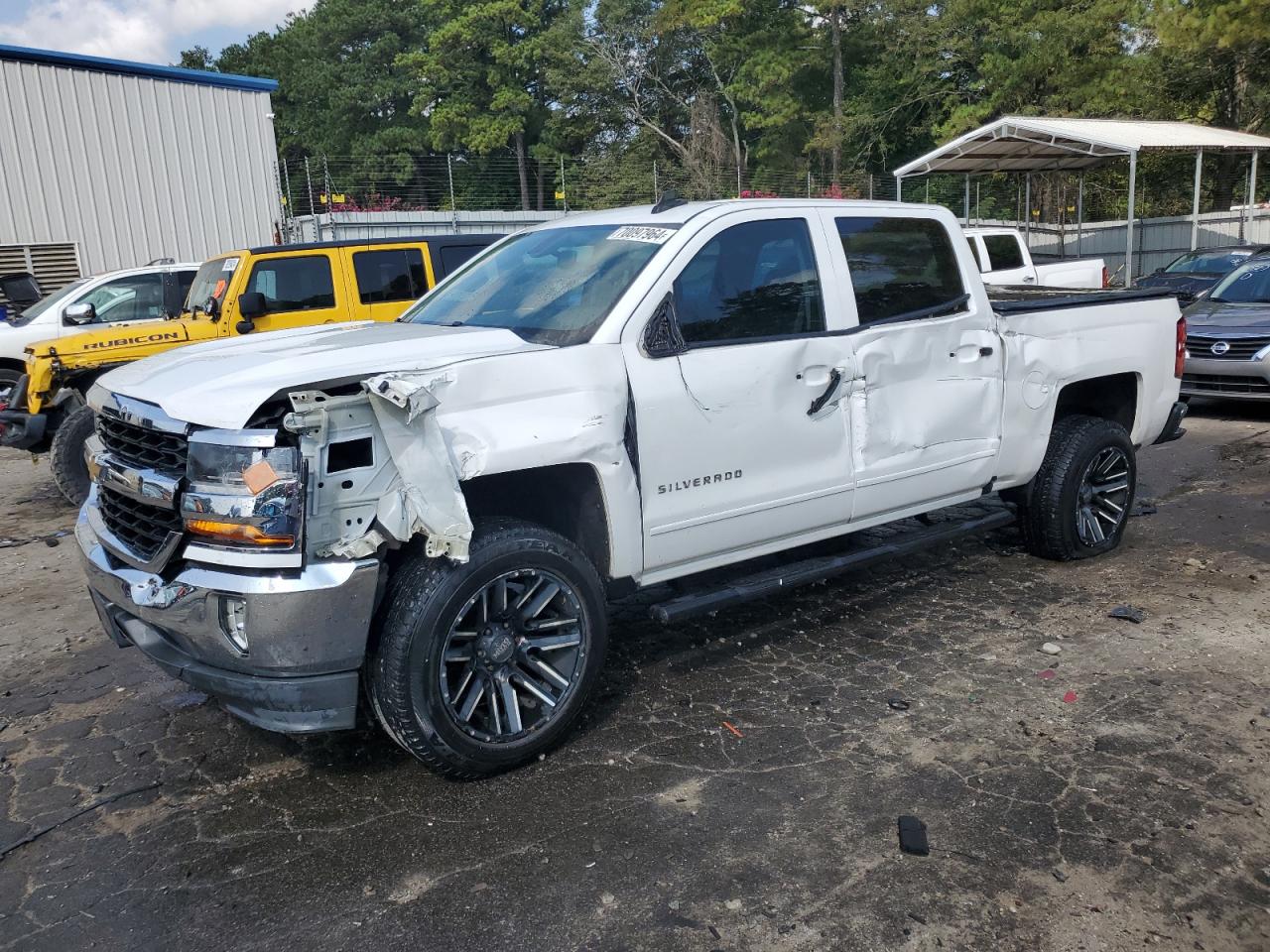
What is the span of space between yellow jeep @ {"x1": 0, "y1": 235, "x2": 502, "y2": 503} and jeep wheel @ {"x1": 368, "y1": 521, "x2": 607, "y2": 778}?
539cm

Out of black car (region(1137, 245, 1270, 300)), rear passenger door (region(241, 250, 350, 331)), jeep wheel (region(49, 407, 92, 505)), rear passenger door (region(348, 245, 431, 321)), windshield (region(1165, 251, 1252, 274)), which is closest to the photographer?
jeep wheel (region(49, 407, 92, 505))

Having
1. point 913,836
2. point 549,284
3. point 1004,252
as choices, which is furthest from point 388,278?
point 1004,252

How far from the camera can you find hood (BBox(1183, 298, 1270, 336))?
1007 centimetres

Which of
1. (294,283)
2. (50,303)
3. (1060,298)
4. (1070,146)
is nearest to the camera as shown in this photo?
(1060,298)

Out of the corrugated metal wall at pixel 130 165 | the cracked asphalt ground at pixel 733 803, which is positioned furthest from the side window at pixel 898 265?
the corrugated metal wall at pixel 130 165

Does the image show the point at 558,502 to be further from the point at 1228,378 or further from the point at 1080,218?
the point at 1080,218

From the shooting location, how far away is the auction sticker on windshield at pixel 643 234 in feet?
13.4

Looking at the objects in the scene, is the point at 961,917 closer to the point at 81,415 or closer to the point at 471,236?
the point at 81,415

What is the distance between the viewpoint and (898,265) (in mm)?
4801

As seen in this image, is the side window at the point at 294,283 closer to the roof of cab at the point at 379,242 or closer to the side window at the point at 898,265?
the roof of cab at the point at 379,242

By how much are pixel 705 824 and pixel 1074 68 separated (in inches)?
1234

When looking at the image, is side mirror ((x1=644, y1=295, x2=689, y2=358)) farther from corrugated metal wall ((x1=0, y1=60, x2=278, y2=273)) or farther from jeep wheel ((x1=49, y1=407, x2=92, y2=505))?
corrugated metal wall ((x1=0, y1=60, x2=278, y2=273))

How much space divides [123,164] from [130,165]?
0.41 feet

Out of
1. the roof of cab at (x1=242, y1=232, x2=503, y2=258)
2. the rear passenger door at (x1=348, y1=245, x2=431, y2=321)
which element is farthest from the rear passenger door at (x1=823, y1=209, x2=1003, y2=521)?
the rear passenger door at (x1=348, y1=245, x2=431, y2=321)
